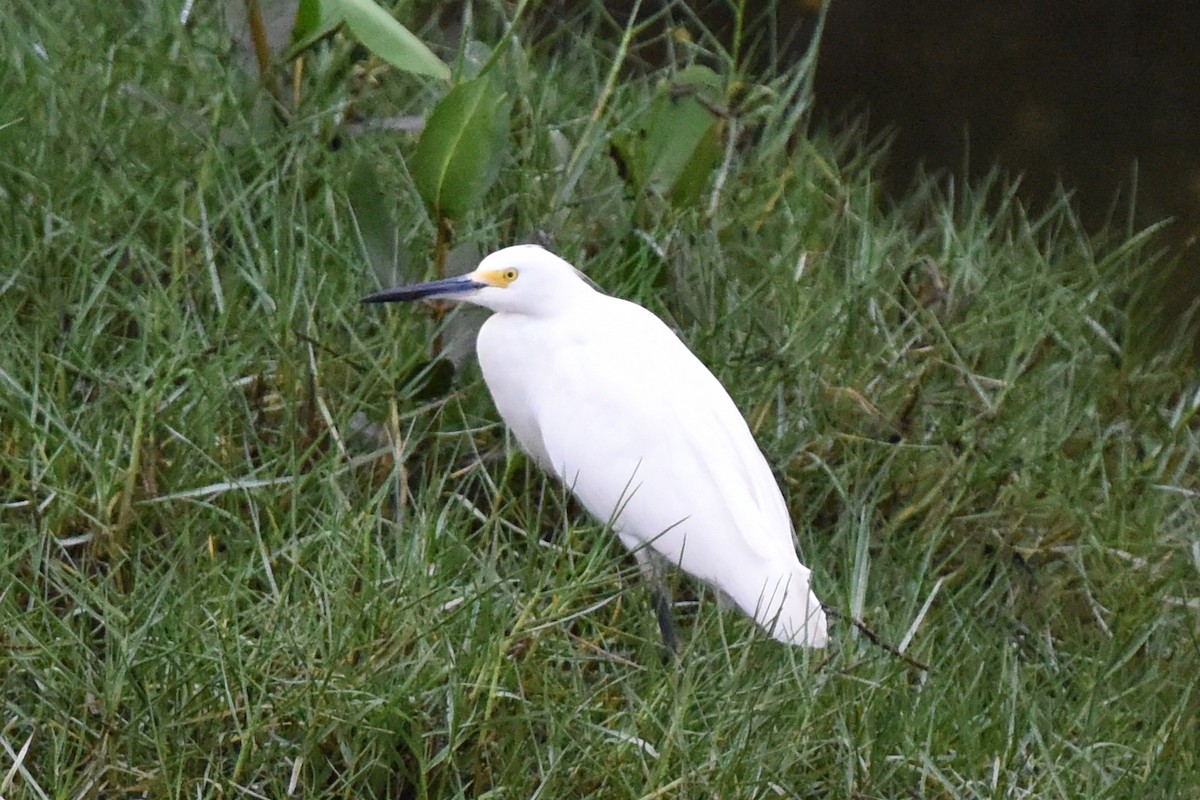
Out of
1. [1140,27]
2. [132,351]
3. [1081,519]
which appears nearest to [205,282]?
[132,351]

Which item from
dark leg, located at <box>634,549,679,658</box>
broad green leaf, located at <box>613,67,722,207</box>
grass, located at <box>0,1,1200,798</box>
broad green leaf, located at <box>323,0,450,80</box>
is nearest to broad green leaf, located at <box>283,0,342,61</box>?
broad green leaf, located at <box>323,0,450,80</box>

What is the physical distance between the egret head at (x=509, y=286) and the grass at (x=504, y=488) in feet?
0.48

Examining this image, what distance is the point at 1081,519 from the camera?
2324mm

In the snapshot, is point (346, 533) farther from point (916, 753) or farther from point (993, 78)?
point (993, 78)

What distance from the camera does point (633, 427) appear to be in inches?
76.7

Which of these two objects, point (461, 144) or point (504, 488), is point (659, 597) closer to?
point (504, 488)

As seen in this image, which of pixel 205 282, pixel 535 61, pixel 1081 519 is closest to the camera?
pixel 205 282

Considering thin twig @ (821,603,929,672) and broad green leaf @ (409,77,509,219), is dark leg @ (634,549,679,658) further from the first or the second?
broad green leaf @ (409,77,509,219)

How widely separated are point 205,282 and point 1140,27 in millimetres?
2976

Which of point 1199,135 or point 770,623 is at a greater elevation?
point 770,623

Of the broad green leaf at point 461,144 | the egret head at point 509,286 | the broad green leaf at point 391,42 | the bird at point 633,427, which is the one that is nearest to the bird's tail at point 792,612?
the bird at point 633,427

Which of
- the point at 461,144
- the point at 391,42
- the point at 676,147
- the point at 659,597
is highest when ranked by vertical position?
the point at 391,42

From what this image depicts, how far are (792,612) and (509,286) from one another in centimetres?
54

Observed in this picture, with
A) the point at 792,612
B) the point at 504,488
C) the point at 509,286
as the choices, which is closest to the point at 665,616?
the point at 792,612
